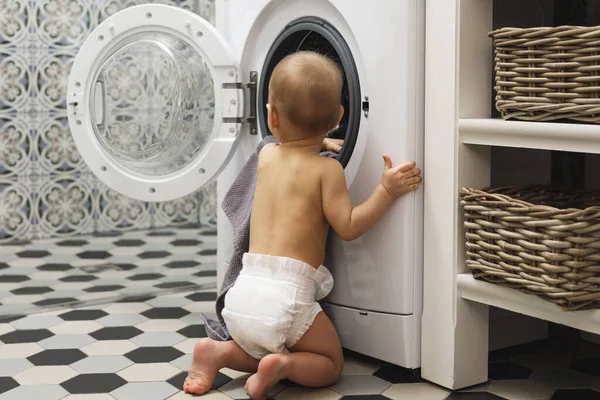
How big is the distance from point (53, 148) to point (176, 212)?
0.52m

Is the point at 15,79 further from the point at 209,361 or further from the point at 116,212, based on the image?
the point at 209,361

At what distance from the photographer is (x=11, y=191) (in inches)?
120

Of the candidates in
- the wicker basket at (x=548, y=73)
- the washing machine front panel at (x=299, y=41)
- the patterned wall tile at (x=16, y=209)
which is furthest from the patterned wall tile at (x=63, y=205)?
the wicker basket at (x=548, y=73)

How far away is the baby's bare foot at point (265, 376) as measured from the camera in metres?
1.54

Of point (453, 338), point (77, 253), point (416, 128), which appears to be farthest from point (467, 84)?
point (77, 253)

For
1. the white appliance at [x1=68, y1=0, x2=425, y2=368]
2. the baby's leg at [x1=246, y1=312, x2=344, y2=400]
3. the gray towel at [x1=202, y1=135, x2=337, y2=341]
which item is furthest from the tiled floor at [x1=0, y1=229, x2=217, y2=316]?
the baby's leg at [x1=246, y1=312, x2=344, y2=400]

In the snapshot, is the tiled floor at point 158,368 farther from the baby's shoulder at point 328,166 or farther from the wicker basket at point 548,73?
the wicker basket at point 548,73

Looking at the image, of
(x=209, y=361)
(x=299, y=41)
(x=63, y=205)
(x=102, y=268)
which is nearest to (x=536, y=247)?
(x=209, y=361)

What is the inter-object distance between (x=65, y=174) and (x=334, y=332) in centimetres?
174

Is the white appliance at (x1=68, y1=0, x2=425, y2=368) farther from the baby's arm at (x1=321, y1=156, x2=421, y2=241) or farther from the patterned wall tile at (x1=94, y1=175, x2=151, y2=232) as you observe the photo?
the patterned wall tile at (x1=94, y1=175, x2=151, y2=232)

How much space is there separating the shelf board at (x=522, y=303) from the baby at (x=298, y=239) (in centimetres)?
22

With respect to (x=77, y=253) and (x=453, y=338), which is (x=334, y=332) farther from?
(x=77, y=253)

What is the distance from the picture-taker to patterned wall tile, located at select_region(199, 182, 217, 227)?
3256 millimetres

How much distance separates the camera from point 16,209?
304 cm
